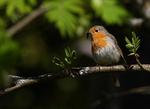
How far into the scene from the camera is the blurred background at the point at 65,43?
23.4 ft

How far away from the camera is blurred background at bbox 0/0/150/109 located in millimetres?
7145

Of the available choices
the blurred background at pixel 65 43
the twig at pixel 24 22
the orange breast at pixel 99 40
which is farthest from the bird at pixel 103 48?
the twig at pixel 24 22

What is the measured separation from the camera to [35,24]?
827 centimetres

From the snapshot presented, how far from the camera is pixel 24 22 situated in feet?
25.5

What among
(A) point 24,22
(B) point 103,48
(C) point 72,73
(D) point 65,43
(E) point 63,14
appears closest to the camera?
(C) point 72,73

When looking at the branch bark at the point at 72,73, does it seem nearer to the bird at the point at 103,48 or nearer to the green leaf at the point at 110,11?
the bird at the point at 103,48

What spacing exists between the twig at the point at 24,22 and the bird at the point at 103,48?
190cm

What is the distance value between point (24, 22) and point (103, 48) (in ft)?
7.63

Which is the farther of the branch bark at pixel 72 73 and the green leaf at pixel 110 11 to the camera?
the green leaf at pixel 110 11

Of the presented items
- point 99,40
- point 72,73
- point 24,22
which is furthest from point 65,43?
point 72,73

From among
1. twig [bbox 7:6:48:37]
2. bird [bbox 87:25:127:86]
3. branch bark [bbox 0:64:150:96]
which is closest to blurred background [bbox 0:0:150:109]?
twig [bbox 7:6:48:37]

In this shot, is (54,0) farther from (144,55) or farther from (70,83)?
(70,83)

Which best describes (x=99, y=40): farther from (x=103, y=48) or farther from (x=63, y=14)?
(x=63, y=14)

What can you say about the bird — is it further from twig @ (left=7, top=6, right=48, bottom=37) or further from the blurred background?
twig @ (left=7, top=6, right=48, bottom=37)
